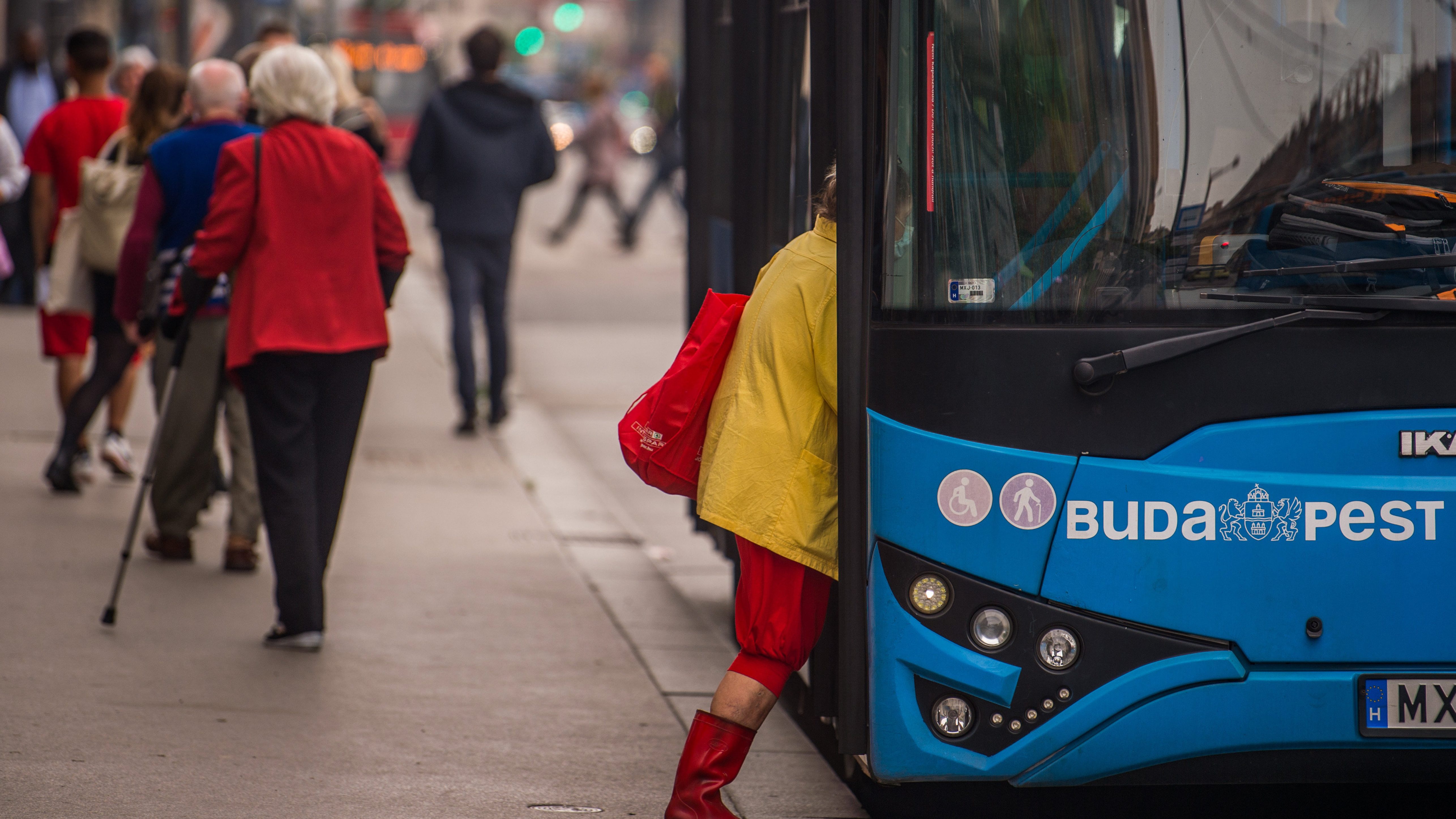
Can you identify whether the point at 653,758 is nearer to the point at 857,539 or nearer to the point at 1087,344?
the point at 857,539

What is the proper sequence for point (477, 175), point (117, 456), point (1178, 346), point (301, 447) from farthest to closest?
point (477, 175) → point (117, 456) → point (301, 447) → point (1178, 346)

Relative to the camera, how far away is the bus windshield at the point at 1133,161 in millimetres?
3576

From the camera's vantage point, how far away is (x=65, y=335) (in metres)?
8.05

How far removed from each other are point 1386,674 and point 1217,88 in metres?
1.23

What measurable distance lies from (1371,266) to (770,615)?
1.44 m

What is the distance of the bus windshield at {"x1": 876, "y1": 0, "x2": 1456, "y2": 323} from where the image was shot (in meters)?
3.58

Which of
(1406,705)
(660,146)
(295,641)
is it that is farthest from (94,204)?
(660,146)

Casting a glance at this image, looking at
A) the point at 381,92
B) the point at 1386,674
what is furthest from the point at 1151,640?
the point at 381,92

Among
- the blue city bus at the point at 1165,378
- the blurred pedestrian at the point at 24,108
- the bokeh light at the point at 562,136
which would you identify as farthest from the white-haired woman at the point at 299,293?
the bokeh light at the point at 562,136

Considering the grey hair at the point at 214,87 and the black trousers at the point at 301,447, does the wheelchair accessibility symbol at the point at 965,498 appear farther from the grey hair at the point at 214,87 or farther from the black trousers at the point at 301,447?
the grey hair at the point at 214,87

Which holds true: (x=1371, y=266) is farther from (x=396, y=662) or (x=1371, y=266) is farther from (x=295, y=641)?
(x=295, y=641)

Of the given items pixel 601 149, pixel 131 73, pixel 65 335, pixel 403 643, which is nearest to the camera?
pixel 403 643

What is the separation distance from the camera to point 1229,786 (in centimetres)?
438

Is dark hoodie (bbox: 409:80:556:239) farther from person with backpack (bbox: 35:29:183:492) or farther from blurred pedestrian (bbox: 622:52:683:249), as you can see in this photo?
blurred pedestrian (bbox: 622:52:683:249)
